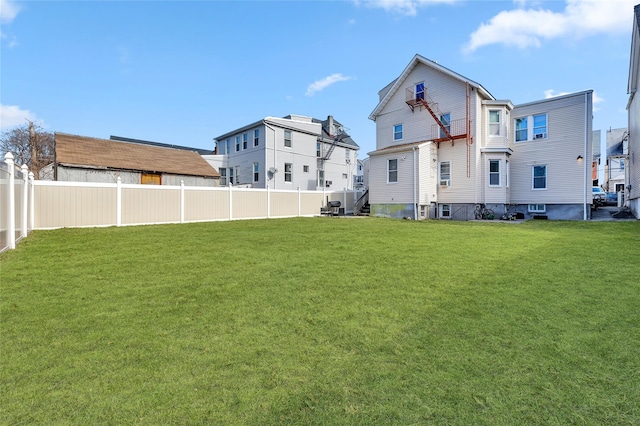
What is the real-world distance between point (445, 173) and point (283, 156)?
11.7 metres

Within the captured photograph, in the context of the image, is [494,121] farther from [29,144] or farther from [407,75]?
[29,144]

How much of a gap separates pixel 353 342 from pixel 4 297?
4.41 m

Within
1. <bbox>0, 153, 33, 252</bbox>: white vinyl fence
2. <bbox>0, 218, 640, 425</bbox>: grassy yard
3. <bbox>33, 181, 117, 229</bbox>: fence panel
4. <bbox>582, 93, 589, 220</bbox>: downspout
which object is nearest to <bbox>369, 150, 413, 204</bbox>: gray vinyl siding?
<bbox>582, 93, 589, 220</bbox>: downspout

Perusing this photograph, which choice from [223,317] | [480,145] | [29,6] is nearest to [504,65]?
[480,145]

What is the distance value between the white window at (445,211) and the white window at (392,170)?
3.31 meters

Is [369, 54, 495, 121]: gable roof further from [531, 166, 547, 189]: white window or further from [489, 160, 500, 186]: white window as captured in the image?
[531, 166, 547, 189]: white window

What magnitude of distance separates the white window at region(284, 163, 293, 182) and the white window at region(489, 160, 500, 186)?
13772mm

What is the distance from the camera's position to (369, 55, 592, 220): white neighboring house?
16.4 metres

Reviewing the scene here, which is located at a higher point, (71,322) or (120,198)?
(120,198)

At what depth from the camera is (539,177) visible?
56.8ft

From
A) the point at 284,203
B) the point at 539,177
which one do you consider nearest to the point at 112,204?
the point at 284,203

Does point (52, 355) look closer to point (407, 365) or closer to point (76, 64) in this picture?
point (407, 365)

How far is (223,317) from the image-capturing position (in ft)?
11.2

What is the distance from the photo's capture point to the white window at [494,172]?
1720 cm
